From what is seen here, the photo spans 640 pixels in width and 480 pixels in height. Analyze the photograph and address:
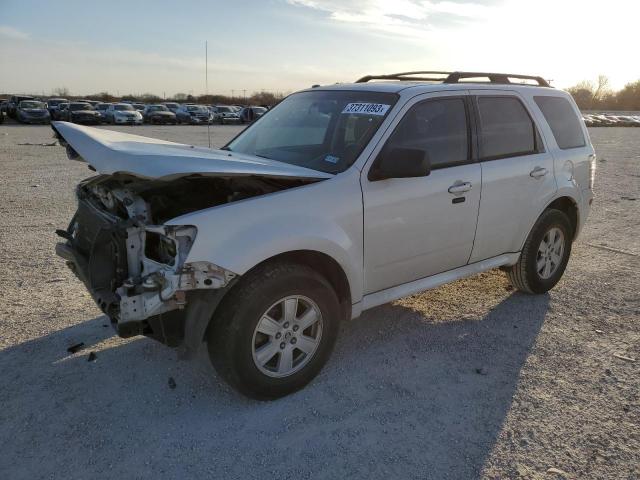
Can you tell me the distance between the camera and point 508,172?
15.0 feet

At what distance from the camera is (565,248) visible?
5406mm

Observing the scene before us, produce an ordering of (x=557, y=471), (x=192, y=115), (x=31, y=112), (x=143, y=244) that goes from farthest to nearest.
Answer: (x=192, y=115) → (x=31, y=112) → (x=143, y=244) → (x=557, y=471)

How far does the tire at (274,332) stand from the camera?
3119 mm

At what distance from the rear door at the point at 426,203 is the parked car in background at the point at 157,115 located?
1515 inches

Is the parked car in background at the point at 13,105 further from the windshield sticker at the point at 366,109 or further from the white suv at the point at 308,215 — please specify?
the windshield sticker at the point at 366,109

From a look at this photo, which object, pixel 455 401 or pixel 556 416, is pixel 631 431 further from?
pixel 455 401

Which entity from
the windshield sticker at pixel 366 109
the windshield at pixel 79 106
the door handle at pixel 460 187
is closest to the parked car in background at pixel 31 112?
the windshield at pixel 79 106

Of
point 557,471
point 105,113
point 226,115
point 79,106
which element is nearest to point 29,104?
point 79,106

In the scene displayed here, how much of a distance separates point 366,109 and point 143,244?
6.32 ft

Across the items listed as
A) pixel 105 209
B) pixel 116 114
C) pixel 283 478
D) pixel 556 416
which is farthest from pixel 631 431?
pixel 116 114

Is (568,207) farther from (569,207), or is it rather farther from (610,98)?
(610,98)

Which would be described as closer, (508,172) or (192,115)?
(508,172)

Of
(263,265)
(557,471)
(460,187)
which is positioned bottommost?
(557,471)

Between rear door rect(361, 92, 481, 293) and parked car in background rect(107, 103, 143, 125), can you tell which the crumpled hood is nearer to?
rear door rect(361, 92, 481, 293)
